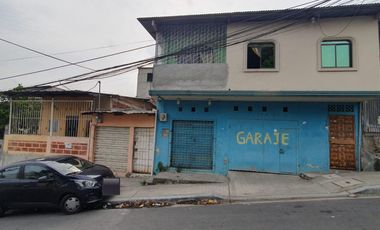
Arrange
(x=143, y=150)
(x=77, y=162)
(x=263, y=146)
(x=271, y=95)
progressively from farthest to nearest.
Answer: (x=143, y=150) → (x=263, y=146) → (x=271, y=95) → (x=77, y=162)

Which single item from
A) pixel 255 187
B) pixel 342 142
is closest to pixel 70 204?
pixel 255 187

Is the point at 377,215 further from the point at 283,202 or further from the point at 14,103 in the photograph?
the point at 14,103

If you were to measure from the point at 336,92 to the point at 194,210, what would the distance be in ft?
22.3

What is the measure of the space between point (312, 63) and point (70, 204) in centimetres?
982

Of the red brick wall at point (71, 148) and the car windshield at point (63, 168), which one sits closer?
the car windshield at point (63, 168)

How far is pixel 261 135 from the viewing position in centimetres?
1159

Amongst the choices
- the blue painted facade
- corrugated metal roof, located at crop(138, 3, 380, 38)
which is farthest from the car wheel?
corrugated metal roof, located at crop(138, 3, 380, 38)

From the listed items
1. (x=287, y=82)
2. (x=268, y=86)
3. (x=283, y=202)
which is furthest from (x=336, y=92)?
(x=283, y=202)

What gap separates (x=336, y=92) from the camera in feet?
33.0

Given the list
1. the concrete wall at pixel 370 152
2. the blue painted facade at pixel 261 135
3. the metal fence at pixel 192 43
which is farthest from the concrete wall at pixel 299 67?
the concrete wall at pixel 370 152

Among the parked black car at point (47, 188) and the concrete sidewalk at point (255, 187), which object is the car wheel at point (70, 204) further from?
the concrete sidewalk at point (255, 187)

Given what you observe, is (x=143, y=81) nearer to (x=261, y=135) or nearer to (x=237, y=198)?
(x=261, y=135)

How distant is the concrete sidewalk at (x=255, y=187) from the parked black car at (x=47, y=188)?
1069 mm

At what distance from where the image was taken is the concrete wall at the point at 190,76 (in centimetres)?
1138
